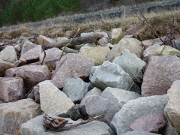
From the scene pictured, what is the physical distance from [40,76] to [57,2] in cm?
1490

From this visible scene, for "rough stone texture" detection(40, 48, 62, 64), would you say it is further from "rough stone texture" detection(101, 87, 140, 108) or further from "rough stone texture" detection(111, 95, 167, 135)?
"rough stone texture" detection(111, 95, 167, 135)

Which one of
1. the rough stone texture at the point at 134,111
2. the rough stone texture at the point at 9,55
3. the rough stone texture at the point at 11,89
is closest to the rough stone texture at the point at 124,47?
the rough stone texture at the point at 11,89

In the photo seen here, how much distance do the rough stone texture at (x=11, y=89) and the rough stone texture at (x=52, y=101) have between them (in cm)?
67

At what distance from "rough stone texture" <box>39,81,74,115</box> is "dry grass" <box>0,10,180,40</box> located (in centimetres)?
256

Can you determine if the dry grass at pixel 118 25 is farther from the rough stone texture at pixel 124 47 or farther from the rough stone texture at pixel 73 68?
the rough stone texture at pixel 73 68

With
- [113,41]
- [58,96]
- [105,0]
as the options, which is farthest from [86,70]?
[105,0]

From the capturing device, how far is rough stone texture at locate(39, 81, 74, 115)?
226cm

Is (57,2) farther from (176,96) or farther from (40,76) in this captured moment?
(176,96)

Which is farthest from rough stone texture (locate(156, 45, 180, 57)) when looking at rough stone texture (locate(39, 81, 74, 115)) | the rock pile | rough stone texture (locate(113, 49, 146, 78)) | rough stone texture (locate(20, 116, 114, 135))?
rough stone texture (locate(20, 116, 114, 135))

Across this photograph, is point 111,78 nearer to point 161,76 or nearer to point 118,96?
point 118,96

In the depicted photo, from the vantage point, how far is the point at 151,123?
1.68m

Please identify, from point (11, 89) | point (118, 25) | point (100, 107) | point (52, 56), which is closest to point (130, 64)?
point (100, 107)

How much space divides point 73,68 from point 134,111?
4.32 feet

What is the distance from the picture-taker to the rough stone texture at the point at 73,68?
298cm
